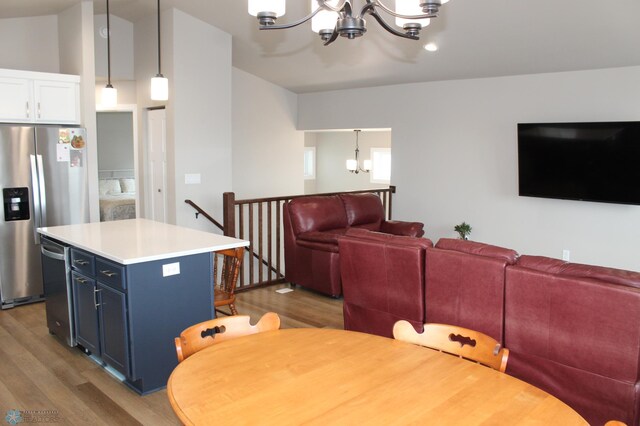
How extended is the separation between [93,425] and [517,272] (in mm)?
2588

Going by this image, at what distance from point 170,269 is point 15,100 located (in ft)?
10.8

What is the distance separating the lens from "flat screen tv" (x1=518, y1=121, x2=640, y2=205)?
5.34 m

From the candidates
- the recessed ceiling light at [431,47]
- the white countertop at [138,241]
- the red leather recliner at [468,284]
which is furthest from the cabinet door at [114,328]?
the recessed ceiling light at [431,47]

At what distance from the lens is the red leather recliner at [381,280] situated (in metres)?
3.54

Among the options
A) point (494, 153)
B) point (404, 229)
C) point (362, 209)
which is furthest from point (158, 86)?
point (494, 153)

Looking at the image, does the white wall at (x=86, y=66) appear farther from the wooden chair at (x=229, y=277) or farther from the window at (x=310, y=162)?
the window at (x=310, y=162)

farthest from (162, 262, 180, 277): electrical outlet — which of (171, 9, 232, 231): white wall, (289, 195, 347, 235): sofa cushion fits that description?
(171, 9, 232, 231): white wall

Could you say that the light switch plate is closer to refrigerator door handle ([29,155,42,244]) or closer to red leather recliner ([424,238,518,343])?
refrigerator door handle ([29,155,42,244])

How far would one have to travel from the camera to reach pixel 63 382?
352 cm

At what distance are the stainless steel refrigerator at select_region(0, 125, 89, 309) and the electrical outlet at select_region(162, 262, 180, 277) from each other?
281 centimetres

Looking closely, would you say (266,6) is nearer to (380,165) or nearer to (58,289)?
(58,289)

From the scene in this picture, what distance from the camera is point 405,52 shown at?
6.18 meters

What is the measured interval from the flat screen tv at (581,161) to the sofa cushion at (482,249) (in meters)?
3.00

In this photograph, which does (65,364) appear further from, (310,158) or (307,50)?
(310,158)
